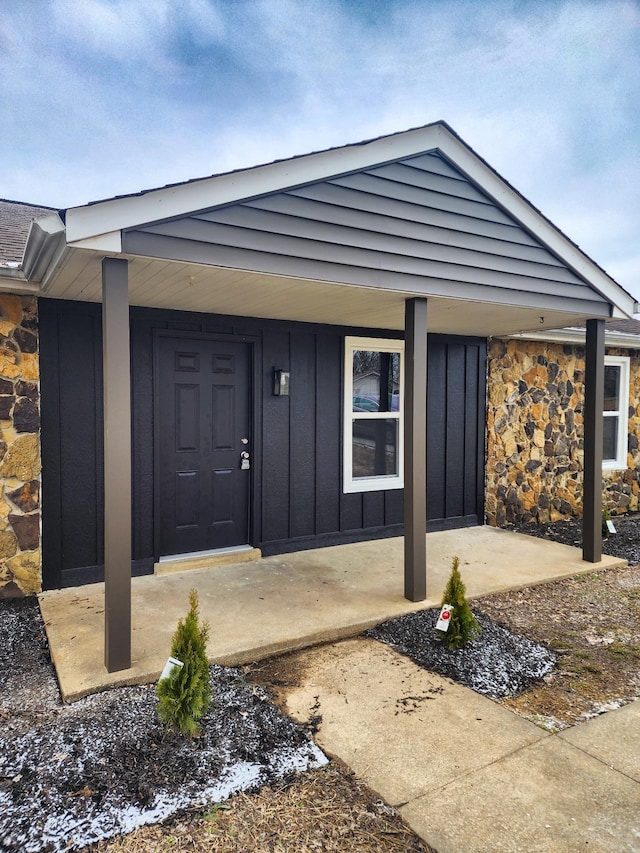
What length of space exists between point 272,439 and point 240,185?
2.72 m

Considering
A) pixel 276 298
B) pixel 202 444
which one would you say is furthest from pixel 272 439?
pixel 276 298

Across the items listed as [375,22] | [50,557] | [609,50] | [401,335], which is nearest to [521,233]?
[401,335]

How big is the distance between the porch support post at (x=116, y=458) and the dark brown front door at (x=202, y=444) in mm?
1790

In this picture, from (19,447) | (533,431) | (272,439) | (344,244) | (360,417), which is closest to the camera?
(344,244)

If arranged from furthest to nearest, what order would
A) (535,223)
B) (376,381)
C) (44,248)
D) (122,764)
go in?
(376,381)
(535,223)
(44,248)
(122,764)

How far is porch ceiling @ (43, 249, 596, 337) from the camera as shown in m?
3.48

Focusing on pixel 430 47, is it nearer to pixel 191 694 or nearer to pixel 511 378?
pixel 511 378

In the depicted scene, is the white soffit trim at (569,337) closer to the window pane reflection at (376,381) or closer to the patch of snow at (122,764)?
the window pane reflection at (376,381)

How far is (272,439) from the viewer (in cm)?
551

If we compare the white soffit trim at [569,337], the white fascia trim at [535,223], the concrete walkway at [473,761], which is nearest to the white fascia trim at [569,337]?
the white soffit trim at [569,337]

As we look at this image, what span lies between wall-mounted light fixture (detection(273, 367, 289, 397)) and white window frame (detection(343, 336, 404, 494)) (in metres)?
0.76

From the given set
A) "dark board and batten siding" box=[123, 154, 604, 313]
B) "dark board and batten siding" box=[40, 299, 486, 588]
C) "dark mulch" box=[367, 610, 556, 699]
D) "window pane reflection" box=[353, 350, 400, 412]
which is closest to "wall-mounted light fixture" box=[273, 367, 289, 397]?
"dark board and batten siding" box=[40, 299, 486, 588]

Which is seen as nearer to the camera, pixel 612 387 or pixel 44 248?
pixel 44 248

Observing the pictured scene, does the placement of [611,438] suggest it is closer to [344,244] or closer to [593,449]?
[593,449]
